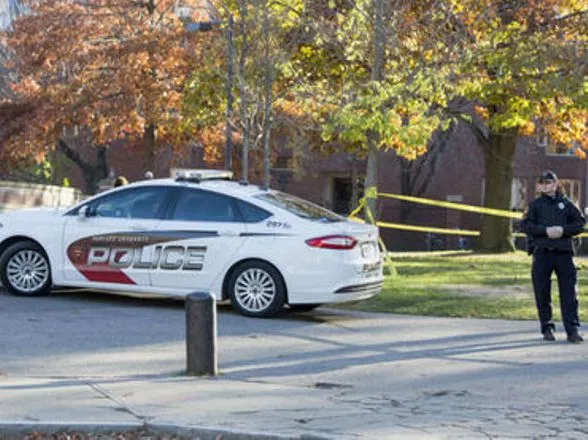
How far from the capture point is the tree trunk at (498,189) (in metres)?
27.7

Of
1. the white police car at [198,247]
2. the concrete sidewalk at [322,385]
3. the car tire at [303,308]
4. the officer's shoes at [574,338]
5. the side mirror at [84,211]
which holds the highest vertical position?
the side mirror at [84,211]

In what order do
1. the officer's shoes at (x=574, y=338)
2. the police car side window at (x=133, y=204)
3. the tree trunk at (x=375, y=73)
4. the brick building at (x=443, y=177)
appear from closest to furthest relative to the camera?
1. the officer's shoes at (x=574, y=338)
2. the police car side window at (x=133, y=204)
3. the tree trunk at (x=375, y=73)
4. the brick building at (x=443, y=177)

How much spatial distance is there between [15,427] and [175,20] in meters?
25.1

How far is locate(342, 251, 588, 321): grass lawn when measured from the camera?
45.3 feet

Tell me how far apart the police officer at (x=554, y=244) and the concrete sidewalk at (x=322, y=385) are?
1.41ft

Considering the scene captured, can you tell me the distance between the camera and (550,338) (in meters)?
11.3

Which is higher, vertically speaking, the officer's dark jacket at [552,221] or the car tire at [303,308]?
the officer's dark jacket at [552,221]

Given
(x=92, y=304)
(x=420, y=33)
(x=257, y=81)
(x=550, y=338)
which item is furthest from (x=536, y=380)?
(x=420, y=33)

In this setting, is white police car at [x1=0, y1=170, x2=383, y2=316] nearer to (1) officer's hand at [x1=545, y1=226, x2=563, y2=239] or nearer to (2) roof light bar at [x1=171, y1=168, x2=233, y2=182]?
(2) roof light bar at [x1=171, y1=168, x2=233, y2=182]

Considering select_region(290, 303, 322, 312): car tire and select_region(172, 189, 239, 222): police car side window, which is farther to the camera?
select_region(290, 303, 322, 312): car tire

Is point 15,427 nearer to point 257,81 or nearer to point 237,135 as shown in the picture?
point 257,81

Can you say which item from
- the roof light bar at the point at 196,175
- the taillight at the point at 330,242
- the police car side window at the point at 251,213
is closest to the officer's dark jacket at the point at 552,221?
the taillight at the point at 330,242

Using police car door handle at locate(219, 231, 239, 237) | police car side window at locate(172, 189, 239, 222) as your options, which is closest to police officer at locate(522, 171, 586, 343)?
police car door handle at locate(219, 231, 239, 237)

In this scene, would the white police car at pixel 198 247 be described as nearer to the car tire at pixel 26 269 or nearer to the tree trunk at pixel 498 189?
the car tire at pixel 26 269
